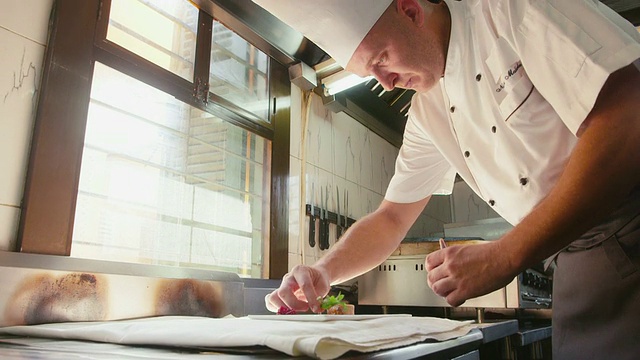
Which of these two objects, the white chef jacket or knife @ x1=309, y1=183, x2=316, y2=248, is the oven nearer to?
knife @ x1=309, y1=183, x2=316, y2=248

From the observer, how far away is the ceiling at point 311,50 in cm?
184

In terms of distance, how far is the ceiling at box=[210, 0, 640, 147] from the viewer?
1.84 metres

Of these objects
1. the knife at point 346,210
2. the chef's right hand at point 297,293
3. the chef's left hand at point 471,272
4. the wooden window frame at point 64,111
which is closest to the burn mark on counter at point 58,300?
the wooden window frame at point 64,111

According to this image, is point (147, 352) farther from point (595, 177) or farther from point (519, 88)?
point (519, 88)

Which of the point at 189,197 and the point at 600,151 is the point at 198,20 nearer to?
the point at 189,197

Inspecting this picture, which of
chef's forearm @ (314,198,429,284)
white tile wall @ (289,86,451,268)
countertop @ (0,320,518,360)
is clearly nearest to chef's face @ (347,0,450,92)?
chef's forearm @ (314,198,429,284)

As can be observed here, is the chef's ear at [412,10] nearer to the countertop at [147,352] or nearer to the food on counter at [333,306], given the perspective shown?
the countertop at [147,352]

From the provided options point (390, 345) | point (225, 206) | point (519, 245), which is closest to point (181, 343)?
point (390, 345)

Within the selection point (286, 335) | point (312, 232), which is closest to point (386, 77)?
point (286, 335)

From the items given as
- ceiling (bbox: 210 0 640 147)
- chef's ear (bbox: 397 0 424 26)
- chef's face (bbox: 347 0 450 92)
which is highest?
ceiling (bbox: 210 0 640 147)

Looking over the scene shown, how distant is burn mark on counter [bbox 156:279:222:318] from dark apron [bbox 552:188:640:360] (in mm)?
991

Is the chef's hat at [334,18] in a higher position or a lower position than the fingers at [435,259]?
higher

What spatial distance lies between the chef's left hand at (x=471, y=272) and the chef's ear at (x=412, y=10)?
2.06 ft

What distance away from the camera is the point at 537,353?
1.80m
